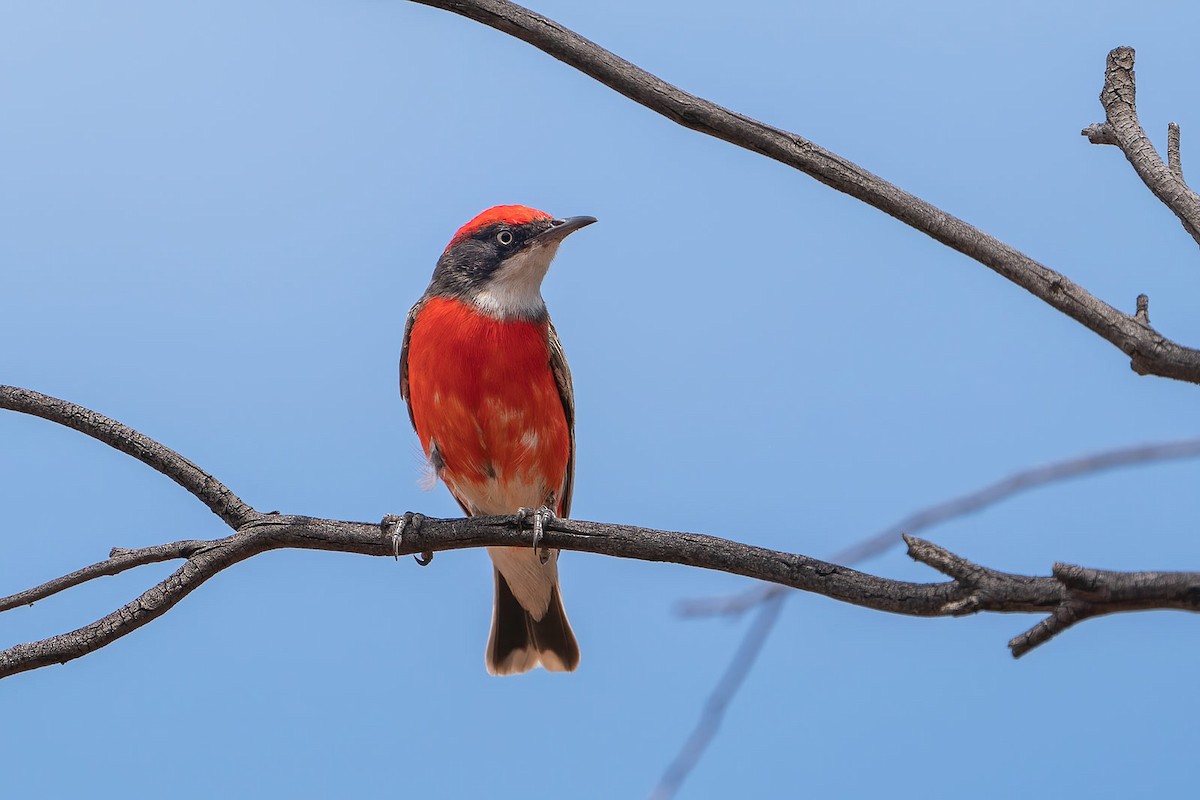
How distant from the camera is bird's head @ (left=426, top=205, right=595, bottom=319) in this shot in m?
5.38

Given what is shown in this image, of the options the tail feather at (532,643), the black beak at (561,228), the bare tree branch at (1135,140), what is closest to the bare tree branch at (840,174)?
the bare tree branch at (1135,140)

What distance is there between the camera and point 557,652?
6.31 m

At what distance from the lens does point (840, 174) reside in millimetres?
3363

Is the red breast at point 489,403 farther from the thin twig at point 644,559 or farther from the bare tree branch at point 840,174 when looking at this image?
the bare tree branch at point 840,174

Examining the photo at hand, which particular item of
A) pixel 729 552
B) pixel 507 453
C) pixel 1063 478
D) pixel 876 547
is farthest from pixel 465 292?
pixel 1063 478

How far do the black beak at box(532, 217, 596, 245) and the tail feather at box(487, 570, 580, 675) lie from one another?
1977 millimetres

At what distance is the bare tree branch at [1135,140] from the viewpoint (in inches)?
139

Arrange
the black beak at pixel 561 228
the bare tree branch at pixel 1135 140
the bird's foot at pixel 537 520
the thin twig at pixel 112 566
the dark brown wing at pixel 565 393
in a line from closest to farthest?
the bare tree branch at pixel 1135 140 < the thin twig at pixel 112 566 < the bird's foot at pixel 537 520 < the black beak at pixel 561 228 < the dark brown wing at pixel 565 393

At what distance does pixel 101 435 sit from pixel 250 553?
0.69 meters

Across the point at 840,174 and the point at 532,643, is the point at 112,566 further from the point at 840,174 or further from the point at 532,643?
the point at 532,643

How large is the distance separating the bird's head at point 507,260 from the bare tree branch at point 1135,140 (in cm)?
224

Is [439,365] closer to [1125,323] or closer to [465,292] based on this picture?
[465,292]

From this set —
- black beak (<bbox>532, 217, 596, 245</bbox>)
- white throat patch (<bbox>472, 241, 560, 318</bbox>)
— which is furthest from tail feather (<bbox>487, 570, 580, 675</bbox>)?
Result: black beak (<bbox>532, 217, 596, 245</bbox>)

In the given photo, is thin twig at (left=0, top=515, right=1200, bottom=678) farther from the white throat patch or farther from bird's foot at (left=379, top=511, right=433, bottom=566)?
the white throat patch
